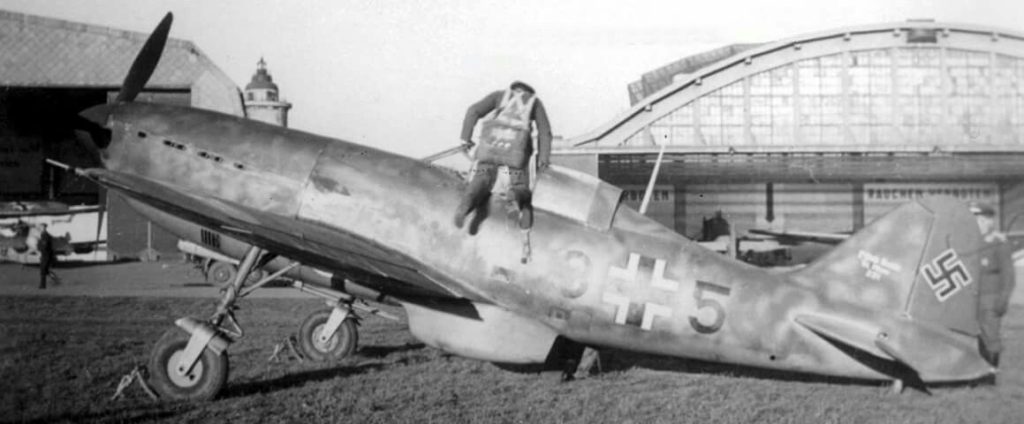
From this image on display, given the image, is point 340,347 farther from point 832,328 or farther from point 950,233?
point 950,233

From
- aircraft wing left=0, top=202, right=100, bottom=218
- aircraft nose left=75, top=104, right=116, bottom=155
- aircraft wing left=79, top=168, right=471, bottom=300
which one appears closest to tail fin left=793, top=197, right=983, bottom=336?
aircraft wing left=79, top=168, right=471, bottom=300

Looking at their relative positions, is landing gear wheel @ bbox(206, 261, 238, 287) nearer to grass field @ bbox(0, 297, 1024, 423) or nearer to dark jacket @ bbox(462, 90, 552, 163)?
grass field @ bbox(0, 297, 1024, 423)

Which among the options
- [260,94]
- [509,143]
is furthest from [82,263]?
[509,143]

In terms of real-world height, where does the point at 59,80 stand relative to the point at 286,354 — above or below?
above

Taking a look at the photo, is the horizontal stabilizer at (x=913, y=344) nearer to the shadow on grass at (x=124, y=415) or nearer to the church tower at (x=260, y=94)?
the shadow on grass at (x=124, y=415)

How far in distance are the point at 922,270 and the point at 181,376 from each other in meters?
5.50

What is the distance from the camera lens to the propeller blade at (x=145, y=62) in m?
7.30

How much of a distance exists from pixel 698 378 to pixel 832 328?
1.90 m

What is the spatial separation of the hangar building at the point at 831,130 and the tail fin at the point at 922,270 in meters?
16.5

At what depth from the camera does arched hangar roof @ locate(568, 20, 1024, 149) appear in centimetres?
2284

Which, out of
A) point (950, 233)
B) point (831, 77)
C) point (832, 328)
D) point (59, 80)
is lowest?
point (832, 328)

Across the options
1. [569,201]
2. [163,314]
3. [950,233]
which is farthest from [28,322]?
[950,233]

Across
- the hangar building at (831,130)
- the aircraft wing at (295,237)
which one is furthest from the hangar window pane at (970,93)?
the aircraft wing at (295,237)

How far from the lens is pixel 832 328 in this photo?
541cm
